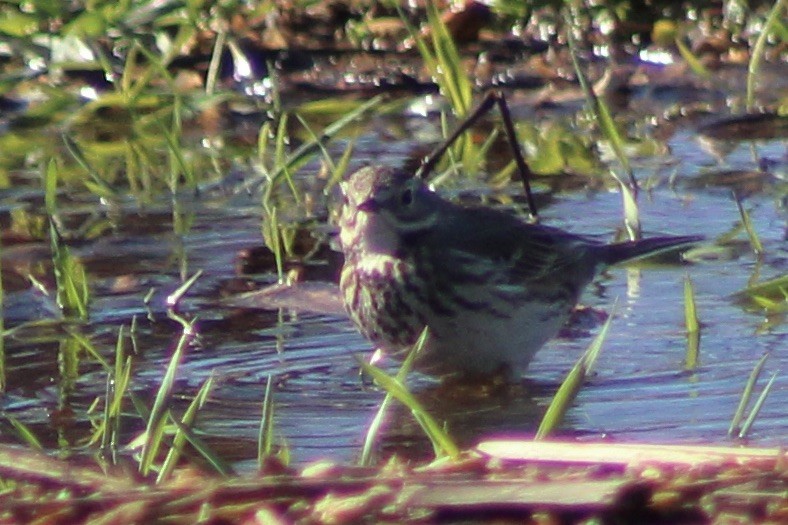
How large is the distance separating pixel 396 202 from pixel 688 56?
9.03 feet

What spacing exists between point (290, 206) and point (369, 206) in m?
1.66

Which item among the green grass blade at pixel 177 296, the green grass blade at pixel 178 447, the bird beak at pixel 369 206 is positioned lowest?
the green grass blade at pixel 177 296

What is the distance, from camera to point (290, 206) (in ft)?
25.1

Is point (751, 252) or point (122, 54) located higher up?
point (122, 54)

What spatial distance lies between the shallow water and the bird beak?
409 millimetres

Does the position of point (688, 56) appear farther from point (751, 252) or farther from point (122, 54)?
point (122, 54)

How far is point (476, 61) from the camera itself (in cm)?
1031

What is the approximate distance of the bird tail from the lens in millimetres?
6379

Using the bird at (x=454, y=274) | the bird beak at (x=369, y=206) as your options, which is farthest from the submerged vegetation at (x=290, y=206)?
the bird beak at (x=369, y=206)

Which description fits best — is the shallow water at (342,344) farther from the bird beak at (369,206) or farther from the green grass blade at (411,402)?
the green grass blade at (411,402)

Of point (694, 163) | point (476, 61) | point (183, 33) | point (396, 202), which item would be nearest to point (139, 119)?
point (183, 33)

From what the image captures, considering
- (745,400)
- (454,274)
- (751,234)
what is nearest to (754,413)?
(745,400)

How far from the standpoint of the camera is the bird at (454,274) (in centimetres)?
575

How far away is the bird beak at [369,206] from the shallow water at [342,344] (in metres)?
0.41
